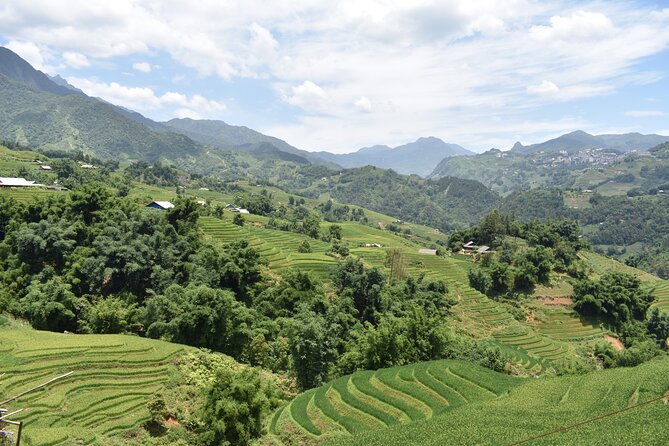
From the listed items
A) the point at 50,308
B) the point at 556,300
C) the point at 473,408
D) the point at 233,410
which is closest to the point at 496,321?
the point at 556,300

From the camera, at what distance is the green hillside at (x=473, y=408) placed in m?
17.8

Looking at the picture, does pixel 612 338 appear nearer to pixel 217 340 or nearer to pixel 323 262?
pixel 323 262

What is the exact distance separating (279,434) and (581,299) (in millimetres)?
62231

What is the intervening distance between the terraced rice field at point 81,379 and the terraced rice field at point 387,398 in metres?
8.39

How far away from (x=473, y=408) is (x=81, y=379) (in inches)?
872

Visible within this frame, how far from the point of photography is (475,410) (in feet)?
72.2

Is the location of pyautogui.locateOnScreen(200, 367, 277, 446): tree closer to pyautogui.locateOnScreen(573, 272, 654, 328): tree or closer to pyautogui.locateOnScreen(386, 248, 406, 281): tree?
pyautogui.locateOnScreen(386, 248, 406, 281): tree

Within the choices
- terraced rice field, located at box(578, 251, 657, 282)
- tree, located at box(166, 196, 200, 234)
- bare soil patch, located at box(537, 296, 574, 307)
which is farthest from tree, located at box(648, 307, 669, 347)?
tree, located at box(166, 196, 200, 234)

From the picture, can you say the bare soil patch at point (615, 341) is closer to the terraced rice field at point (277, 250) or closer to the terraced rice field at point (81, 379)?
the terraced rice field at point (277, 250)

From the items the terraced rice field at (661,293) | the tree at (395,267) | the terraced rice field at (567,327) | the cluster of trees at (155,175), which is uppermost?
the cluster of trees at (155,175)

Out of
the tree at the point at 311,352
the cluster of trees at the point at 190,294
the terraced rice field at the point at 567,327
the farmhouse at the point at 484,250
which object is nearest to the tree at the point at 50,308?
the cluster of trees at the point at 190,294

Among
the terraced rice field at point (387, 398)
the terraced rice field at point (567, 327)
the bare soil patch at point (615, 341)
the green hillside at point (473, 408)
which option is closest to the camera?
the green hillside at point (473, 408)

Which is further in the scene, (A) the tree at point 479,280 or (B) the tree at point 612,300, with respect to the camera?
(A) the tree at point 479,280

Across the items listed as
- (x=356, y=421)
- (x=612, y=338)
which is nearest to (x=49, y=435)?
(x=356, y=421)
